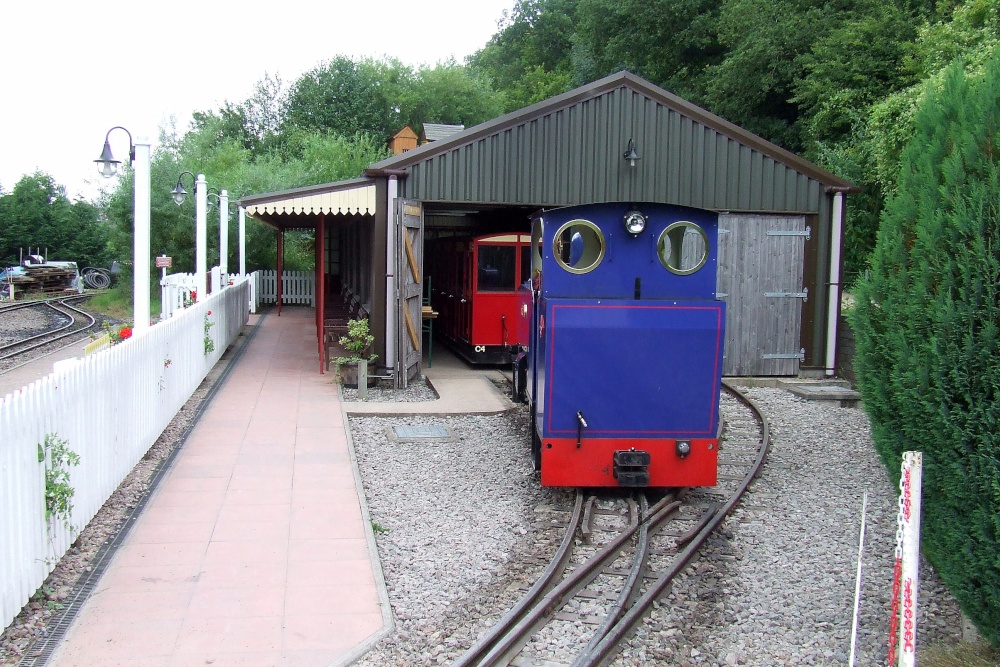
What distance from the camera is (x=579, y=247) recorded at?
7.79 meters

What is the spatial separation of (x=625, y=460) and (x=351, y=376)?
6.94m

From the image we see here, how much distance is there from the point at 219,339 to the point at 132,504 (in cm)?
908

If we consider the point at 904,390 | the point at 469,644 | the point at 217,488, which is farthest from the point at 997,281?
the point at 217,488

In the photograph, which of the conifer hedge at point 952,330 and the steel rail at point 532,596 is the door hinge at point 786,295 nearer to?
the steel rail at point 532,596

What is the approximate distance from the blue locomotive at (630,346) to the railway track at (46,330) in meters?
12.6

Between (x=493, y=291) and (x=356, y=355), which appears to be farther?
(x=493, y=291)

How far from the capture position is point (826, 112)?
23.3 meters

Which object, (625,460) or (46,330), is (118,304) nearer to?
(46,330)

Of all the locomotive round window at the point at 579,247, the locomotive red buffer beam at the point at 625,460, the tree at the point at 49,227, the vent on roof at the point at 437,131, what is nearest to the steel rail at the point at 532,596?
the locomotive red buffer beam at the point at 625,460

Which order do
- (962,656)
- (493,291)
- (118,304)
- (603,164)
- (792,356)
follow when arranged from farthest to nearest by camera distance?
(118,304), (493,291), (792,356), (603,164), (962,656)

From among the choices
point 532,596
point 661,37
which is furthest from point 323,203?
point 661,37

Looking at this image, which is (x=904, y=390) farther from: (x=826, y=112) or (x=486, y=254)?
(x=826, y=112)

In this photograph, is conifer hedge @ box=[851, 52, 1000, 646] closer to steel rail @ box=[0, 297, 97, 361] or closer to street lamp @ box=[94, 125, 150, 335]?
street lamp @ box=[94, 125, 150, 335]

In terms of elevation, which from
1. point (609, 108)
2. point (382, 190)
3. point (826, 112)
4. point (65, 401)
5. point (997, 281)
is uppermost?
point (826, 112)
